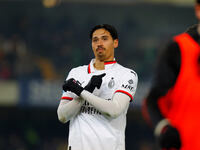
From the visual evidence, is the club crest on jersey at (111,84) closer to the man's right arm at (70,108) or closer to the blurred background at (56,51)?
the man's right arm at (70,108)

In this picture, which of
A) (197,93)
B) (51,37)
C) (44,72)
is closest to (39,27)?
(51,37)

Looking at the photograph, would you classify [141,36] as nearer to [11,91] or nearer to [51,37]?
[51,37]

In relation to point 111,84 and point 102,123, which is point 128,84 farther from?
point 102,123

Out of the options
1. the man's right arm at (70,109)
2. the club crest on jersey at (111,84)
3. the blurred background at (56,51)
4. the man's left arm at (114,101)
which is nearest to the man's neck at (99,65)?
the club crest on jersey at (111,84)

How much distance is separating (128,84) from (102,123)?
1.42 ft

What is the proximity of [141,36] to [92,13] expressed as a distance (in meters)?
2.60

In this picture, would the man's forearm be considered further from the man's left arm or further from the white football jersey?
the white football jersey

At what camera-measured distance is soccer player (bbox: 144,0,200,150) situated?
8.52 feet

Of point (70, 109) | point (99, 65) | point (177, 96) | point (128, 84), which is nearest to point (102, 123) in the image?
point (70, 109)

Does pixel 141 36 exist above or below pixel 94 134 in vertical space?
above

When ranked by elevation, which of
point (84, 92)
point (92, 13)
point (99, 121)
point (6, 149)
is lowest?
point (6, 149)

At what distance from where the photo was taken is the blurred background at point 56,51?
61.5 feet

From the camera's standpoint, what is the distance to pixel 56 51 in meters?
20.3

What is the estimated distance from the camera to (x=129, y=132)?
787 inches
